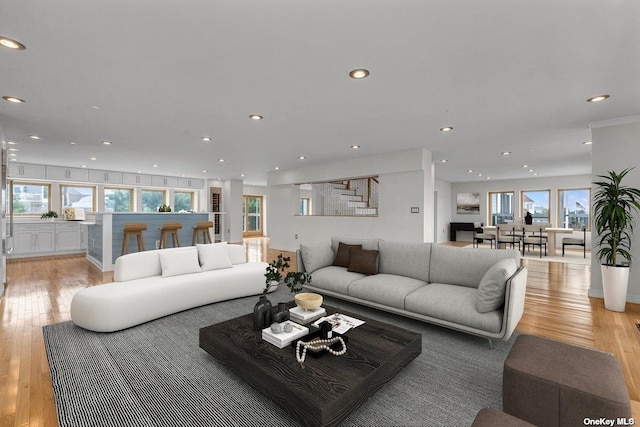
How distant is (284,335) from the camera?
207cm

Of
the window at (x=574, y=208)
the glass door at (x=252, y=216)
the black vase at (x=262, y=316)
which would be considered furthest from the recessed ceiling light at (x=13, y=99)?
the window at (x=574, y=208)

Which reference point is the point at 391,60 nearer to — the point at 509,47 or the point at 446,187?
the point at 509,47

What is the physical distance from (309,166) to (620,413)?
7.28 m

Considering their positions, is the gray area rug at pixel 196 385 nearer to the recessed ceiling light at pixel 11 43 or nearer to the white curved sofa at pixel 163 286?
the white curved sofa at pixel 163 286

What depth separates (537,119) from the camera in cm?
400

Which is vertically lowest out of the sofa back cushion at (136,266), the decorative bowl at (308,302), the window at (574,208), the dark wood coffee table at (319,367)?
the dark wood coffee table at (319,367)

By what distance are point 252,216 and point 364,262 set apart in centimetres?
1012

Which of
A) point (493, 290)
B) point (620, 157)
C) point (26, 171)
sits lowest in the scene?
point (493, 290)

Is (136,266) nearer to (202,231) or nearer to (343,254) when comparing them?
(343,254)

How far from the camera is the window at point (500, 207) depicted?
1139 centimetres

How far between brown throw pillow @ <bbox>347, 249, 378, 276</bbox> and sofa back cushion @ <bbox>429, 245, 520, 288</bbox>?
0.68m

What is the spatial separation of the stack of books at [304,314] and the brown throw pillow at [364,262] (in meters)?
1.30

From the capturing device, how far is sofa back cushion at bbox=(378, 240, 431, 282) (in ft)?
11.6

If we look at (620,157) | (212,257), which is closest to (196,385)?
(212,257)
